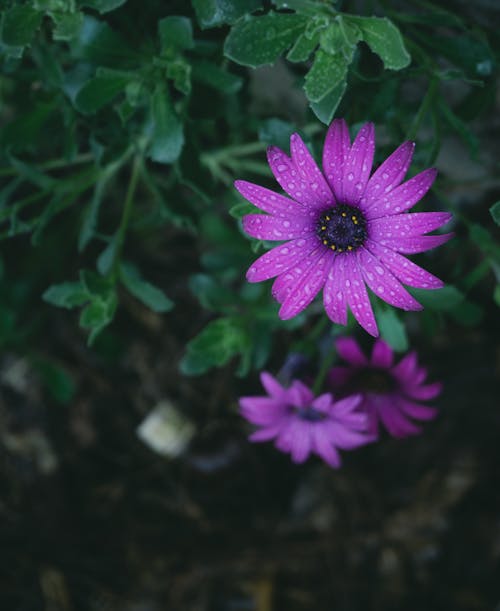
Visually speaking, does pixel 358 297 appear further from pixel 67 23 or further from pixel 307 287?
pixel 67 23

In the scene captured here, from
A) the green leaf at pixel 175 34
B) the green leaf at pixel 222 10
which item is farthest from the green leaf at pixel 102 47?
the green leaf at pixel 222 10

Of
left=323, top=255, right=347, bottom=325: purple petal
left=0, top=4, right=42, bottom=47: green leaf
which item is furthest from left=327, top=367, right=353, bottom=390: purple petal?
left=0, top=4, right=42, bottom=47: green leaf

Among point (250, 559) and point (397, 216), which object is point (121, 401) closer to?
point (250, 559)

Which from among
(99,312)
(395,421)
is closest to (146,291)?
(99,312)

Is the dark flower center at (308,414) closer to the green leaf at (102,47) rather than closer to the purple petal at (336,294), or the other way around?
the purple petal at (336,294)

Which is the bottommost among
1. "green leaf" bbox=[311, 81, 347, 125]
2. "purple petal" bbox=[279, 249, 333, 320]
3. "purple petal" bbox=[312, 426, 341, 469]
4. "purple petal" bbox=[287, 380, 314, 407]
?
"purple petal" bbox=[312, 426, 341, 469]

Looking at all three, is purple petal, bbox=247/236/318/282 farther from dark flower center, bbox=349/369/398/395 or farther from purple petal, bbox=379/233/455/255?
dark flower center, bbox=349/369/398/395
